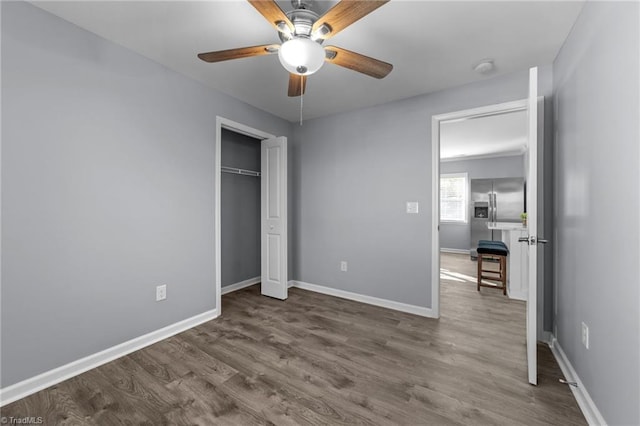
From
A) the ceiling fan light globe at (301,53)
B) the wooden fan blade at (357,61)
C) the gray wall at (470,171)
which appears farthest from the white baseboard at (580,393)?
the gray wall at (470,171)

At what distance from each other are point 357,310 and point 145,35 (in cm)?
327

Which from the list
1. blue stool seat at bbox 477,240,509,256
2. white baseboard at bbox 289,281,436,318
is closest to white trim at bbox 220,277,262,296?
white baseboard at bbox 289,281,436,318

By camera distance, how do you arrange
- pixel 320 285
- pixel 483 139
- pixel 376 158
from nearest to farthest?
pixel 376 158 < pixel 320 285 < pixel 483 139

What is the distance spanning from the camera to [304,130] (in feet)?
13.1

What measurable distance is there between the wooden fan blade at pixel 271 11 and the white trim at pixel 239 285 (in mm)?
3259

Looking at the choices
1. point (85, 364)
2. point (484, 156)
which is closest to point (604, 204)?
point (85, 364)

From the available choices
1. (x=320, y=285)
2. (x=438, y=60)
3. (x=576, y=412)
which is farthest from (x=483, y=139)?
(x=576, y=412)

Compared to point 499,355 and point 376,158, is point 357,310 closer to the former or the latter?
point 499,355

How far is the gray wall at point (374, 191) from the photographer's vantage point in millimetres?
2980

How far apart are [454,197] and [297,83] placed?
6665 mm

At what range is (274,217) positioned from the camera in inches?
141

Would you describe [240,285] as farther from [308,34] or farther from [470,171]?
[470,171]

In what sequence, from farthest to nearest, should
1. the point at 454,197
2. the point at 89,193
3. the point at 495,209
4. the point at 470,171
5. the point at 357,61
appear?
1. the point at 454,197
2. the point at 470,171
3. the point at 495,209
4. the point at 89,193
5. the point at 357,61

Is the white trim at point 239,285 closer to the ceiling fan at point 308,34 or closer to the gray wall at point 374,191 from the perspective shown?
the gray wall at point 374,191
